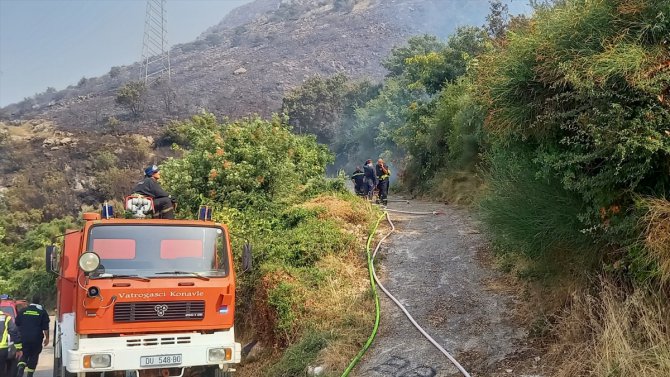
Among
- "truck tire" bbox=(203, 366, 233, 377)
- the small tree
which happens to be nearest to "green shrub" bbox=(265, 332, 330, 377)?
"truck tire" bbox=(203, 366, 233, 377)

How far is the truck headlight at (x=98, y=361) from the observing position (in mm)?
6027

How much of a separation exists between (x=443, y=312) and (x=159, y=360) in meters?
3.82

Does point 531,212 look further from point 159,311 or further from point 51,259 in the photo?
point 51,259

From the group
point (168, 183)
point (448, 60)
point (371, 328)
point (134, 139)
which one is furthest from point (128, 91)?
point (371, 328)

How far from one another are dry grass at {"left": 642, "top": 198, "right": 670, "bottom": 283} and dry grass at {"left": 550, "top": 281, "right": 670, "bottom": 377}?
369mm

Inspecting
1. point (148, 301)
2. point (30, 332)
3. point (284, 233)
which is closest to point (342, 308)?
point (148, 301)

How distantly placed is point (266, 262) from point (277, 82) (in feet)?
289

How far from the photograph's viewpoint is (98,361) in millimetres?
6062

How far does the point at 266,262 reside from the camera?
995cm

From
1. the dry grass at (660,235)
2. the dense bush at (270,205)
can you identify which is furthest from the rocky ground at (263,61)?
the dry grass at (660,235)

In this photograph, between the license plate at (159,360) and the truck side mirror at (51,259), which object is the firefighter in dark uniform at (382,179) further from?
the license plate at (159,360)

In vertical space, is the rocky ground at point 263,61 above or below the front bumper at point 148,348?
above

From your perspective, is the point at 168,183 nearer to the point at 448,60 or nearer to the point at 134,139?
the point at 448,60

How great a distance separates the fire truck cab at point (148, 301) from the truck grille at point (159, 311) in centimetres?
1
